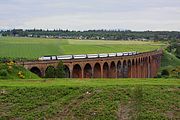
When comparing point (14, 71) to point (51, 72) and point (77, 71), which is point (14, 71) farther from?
point (77, 71)

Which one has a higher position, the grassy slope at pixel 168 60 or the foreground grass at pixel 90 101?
the foreground grass at pixel 90 101

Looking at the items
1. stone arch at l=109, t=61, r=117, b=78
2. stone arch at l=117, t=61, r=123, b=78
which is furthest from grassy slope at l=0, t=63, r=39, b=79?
stone arch at l=117, t=61, r=123, b=78

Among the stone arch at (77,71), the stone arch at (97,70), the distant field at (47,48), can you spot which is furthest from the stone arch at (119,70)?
the distant field at (47,48)

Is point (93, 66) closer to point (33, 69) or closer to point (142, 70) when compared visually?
point (33, 69)

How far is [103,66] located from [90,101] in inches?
1647

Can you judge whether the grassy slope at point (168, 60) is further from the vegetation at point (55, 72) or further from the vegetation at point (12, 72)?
the vegetation at point (12, 72)

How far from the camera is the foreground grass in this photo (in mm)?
23844

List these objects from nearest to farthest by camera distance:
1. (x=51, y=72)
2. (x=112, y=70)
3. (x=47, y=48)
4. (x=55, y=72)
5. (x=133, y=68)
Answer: (x=55, y=72) → (x=51, y=72) → (x=112, y=70) → (x=133, y=68) → (x=47, y=48)

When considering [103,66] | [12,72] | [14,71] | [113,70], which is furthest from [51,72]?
[113,70]

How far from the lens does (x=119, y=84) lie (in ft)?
94.2

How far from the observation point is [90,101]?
2531 cm

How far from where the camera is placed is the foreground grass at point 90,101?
2384 cm

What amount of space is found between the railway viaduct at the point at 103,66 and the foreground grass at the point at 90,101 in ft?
71.0

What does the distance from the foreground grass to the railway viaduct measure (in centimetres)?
2165
